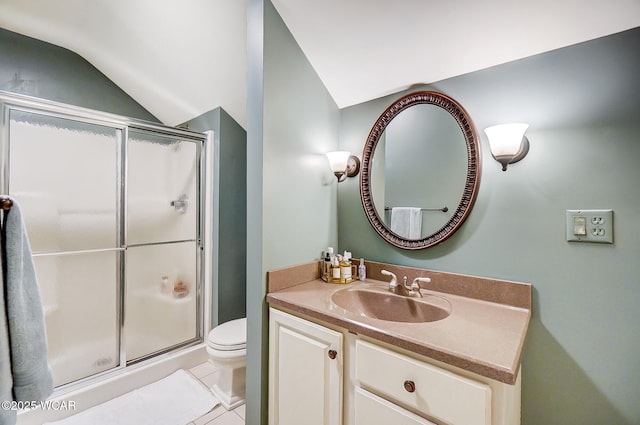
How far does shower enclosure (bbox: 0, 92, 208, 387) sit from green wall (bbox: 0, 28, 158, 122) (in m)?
0.63

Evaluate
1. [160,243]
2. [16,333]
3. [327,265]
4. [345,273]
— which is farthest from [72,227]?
[345,273]

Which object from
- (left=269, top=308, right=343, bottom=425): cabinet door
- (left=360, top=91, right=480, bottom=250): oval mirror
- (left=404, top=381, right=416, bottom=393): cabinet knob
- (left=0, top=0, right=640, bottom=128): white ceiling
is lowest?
(left=269, top=308, right=343, bottom=425): cabinet door

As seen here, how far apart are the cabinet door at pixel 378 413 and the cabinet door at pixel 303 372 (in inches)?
3.5

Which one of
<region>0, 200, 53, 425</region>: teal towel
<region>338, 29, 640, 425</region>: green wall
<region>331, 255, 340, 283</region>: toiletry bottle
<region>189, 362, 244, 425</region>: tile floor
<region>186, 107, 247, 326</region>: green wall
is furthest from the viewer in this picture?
<region>186, 107, 247, 326</region>: green wall

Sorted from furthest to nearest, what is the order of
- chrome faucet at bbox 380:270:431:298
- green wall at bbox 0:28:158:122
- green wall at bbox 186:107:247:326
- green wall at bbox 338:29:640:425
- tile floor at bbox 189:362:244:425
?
1. green wall at bbox 186:107:247:326
2. green wall at bbox 0:28:158:122
3. tile floor at bbox 189:362:244:425
4. chrome faucet at bbox 380:270:431:298
5. green wall at bbox 338:29:640:425

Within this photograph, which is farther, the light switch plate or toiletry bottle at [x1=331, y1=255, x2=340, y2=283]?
toiletry bottle at [x1=331, y1=255, x2=340, y2=283]

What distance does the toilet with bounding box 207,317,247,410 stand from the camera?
1.68 m

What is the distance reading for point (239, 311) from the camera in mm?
2465

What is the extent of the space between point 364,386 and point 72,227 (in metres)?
2.11

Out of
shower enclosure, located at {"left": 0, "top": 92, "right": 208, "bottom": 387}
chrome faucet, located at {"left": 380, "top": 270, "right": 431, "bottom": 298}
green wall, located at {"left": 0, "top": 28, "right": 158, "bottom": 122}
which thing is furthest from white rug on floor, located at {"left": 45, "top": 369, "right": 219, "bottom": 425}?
green wall, located at {"left": 0, "top": 28, "right": 158, "bottom": 122}

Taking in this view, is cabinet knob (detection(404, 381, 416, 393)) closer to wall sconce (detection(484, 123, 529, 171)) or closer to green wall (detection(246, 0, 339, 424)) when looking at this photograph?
green wall (detection(246, 0, 339, 424))

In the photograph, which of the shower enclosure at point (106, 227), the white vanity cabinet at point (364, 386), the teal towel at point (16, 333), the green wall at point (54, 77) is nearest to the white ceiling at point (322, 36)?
the green wall at point (54, 77)

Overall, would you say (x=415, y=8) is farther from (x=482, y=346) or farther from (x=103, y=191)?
(x=103, y=191)

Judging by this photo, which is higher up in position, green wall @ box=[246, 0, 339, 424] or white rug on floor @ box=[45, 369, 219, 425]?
green wall @ box=[246, 0, 339, 424]
